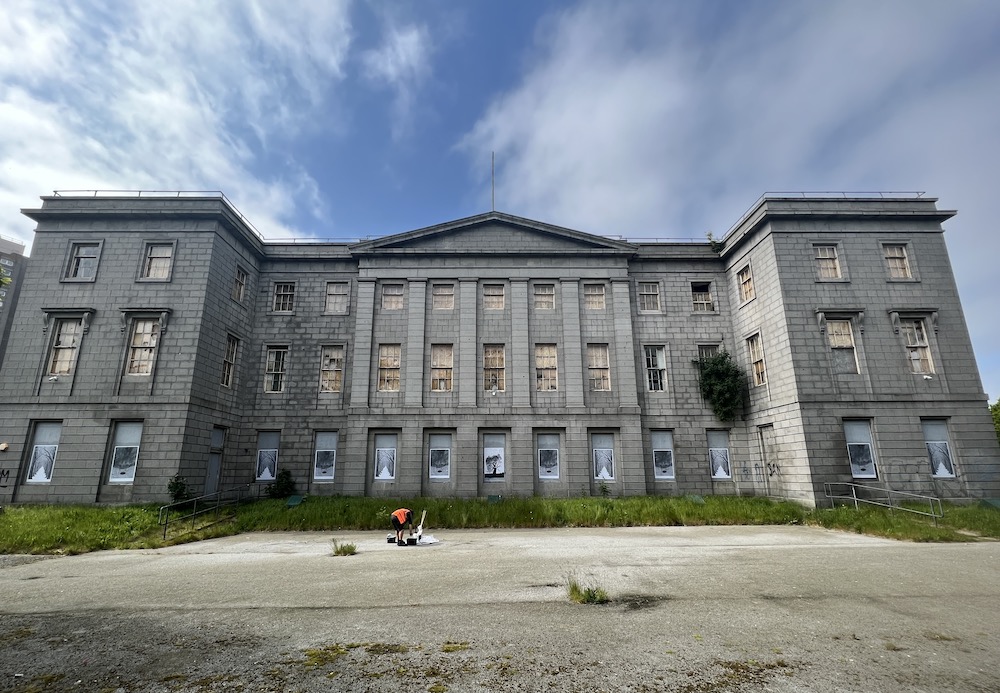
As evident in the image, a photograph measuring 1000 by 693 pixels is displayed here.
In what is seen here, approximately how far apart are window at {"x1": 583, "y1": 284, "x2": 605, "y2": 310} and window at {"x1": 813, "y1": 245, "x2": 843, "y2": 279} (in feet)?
30.5

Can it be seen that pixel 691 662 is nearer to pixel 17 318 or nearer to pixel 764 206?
pixel 764 206

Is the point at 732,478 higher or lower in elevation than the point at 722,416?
lower

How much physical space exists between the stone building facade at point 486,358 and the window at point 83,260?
94 mm

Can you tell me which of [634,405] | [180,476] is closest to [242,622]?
[180,476]

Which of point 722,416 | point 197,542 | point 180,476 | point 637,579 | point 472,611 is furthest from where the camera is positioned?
point 722,416

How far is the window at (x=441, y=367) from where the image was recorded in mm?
22641

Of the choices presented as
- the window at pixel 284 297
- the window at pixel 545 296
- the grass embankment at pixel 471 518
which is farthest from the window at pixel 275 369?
the window at pixel 545 296

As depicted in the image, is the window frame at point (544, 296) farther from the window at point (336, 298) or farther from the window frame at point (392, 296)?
the window at point (336, 298)

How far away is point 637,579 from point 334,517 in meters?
11.9

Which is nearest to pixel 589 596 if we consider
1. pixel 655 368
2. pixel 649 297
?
pixel 655 368

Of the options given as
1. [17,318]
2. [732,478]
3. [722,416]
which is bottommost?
[732,478]

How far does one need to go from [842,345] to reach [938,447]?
5181 millimetres

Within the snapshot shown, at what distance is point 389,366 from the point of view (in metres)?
22.9

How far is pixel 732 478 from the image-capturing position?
21969 mm
